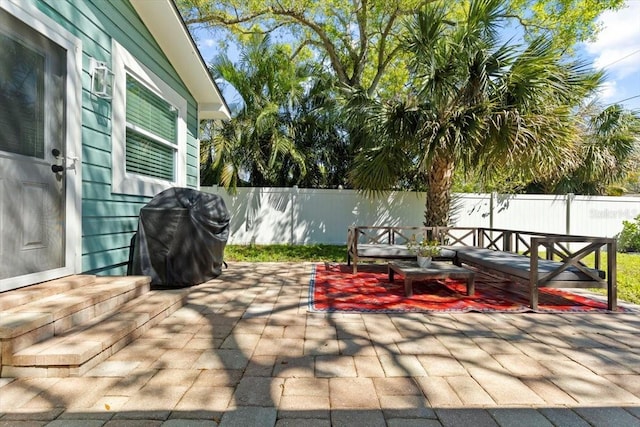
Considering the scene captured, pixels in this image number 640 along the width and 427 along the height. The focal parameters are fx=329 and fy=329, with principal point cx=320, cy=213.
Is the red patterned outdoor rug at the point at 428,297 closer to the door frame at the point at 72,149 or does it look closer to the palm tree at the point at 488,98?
the palm tree at the point at 488,98

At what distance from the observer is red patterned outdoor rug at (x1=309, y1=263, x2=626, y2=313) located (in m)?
3.58

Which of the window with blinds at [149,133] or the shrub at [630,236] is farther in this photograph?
the shrub at [630,236]

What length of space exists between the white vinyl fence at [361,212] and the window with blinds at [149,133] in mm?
3417

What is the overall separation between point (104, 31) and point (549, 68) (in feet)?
20.5

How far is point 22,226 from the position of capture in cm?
263

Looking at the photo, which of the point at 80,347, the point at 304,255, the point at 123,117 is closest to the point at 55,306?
the point at 80,347

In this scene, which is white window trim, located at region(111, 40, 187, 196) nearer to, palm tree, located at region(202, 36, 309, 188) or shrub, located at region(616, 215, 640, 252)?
palm tree, located at region(202, 36, 309, 188)

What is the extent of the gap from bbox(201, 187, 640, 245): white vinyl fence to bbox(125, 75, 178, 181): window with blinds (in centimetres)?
342

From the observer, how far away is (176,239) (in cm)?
397

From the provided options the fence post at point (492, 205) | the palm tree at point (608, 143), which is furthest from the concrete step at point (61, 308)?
the palm tree at point (608, 143)

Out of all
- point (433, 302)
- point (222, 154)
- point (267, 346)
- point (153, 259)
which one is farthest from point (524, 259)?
point (222, 154)

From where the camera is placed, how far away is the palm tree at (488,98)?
524 cm

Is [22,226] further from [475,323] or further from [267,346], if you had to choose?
[475,323]

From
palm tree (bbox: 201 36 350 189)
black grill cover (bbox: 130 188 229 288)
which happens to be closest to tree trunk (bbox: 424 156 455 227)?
palm tree (bbox: 201 36 350 189)
